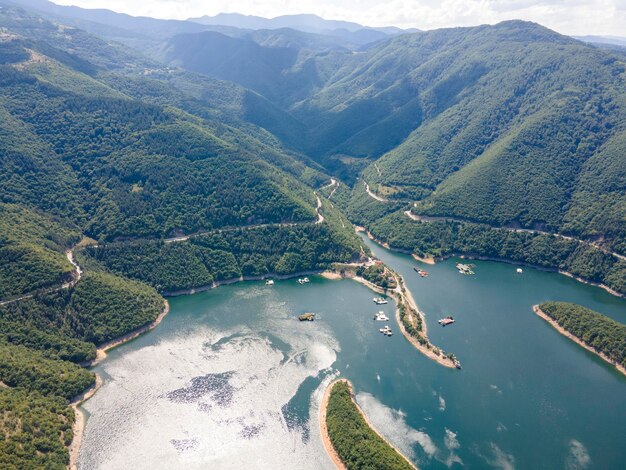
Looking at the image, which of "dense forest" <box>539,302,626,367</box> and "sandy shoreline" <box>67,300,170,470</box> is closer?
"sandy shoreline" <box>67,300,170,470</box>

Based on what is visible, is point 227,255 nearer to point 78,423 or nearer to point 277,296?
point 277,296

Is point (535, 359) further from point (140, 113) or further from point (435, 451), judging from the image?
point (140, 113)

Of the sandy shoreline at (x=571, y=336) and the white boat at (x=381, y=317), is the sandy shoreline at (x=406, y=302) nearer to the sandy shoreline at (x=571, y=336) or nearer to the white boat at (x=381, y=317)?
the white boat at (x=381, y=317)

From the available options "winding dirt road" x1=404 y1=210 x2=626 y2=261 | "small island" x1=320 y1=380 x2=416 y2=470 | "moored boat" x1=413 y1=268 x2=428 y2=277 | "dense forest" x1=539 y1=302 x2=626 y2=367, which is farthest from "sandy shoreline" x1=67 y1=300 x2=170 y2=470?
"dense forest" x1=539 y1=302 x2=626 y2=367

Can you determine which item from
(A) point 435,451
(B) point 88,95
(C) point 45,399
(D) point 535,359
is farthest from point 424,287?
(B) point 88,95

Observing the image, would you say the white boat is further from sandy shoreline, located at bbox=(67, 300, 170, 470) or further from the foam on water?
sandy shoreline, located at bbox=(67, 300, 170, 470)

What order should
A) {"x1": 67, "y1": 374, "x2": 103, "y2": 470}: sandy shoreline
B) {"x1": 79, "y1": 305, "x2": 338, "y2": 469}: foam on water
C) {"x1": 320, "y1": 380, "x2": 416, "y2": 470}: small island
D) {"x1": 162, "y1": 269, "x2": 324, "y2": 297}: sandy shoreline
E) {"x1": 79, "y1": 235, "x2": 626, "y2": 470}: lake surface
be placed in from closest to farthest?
{"x1": 320, "y1": 380, "x2": 416, "y2": 470}: small island, {"x1": 67, "y1": 374, "x2": 103, "y2": 470}: sandy shoreline, {"x1": 79, "y1": 305, "x2": 338, "y2": 469}: foam on water, {"x1": 79, "y1": 235, "x2": 626, "y2": 470}: lake surface, {"x1": 162, "y1": 269, "x2": 324, "y2": 297}: sandy shoreline
